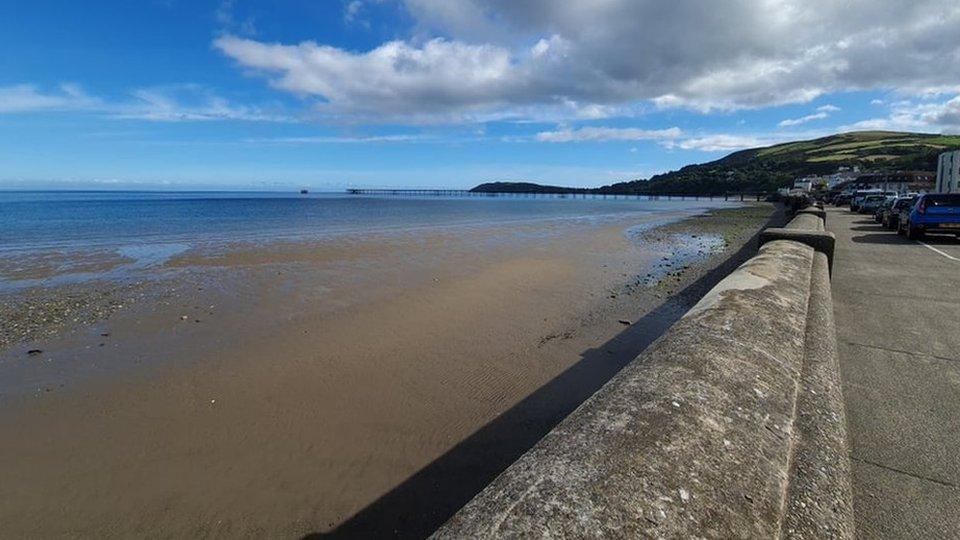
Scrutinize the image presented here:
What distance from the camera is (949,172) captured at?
68.3 m

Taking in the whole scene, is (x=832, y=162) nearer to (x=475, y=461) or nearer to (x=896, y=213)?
(x=896, y=213)

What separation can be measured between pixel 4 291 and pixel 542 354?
14.3m

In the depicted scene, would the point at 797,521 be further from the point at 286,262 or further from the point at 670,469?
the point at 286,262

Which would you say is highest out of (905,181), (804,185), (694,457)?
(905,181)

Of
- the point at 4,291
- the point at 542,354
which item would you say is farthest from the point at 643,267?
the point at 4,291

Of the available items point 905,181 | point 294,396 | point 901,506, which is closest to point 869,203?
point 901,506

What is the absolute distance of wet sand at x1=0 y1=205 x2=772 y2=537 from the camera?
4176 millimetres

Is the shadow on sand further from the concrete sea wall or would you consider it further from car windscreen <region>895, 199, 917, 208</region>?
car windscreen <region>895, 199, 917, 208</region>

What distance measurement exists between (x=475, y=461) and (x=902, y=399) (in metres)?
3.68

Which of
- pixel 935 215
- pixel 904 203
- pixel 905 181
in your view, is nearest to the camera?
pixel 935 215

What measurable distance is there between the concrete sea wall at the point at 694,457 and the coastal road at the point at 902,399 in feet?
1.66

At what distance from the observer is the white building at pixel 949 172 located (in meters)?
66.6

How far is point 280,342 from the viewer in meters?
8.50

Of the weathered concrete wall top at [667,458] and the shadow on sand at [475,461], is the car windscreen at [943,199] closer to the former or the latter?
the shadow on sand at [475,461]
